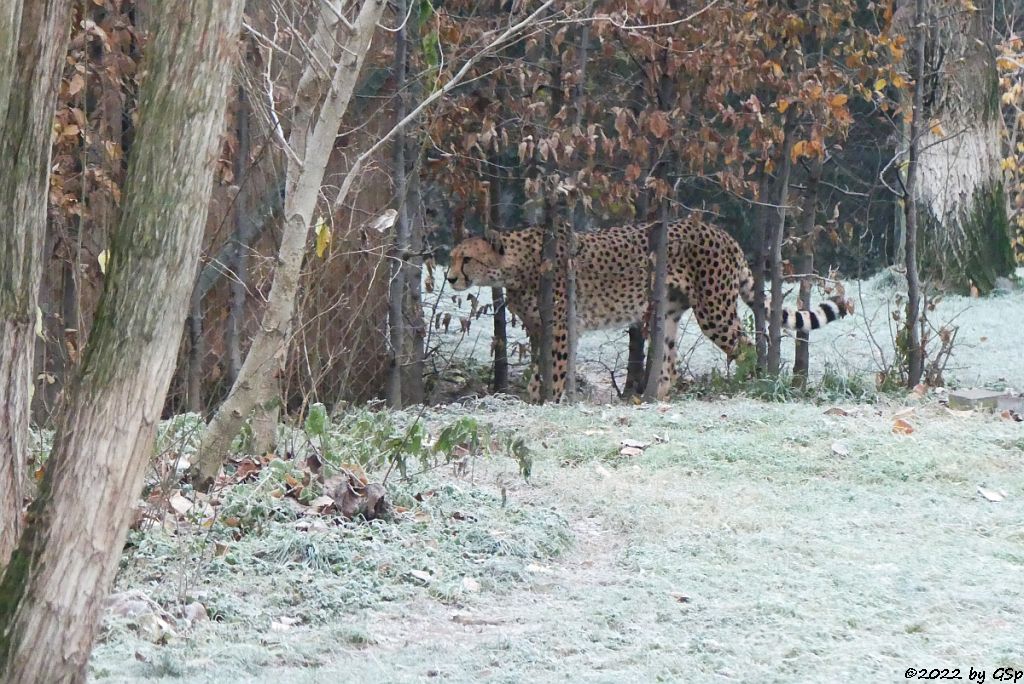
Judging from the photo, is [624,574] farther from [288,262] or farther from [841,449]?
[841,449]

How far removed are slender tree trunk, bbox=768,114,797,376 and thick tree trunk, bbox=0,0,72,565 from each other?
576 cm

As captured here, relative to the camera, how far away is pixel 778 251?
8.09m

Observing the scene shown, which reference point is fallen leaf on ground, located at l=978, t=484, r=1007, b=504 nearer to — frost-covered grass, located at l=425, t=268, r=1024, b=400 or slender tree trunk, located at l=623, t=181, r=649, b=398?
frost-covered grass, located at l=425, t=268, r=1024, b=400

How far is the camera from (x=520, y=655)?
10.1ft

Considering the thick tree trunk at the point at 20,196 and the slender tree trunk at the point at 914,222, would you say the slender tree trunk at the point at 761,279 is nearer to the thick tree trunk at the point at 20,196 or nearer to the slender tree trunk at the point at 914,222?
the slender tree trunk at the point at 914,222

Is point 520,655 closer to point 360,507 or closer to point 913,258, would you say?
point 360,507

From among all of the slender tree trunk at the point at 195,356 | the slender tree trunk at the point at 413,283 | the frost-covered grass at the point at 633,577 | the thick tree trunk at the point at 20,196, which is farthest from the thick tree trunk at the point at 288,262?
the slender tree trunk at the point at 413,283

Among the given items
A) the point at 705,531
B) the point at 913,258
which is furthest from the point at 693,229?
the point at 705,531

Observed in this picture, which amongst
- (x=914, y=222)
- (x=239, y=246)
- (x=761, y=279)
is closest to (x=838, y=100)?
(x=914, y=222)

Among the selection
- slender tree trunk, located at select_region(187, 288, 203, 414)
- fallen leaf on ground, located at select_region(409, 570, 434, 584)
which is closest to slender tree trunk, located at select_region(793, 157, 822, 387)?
slender tree trunk, located at select_region(187, 288, 203, 414)

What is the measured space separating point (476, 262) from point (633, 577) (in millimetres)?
5371

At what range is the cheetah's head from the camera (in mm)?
8938

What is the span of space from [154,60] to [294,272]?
6.12 ft

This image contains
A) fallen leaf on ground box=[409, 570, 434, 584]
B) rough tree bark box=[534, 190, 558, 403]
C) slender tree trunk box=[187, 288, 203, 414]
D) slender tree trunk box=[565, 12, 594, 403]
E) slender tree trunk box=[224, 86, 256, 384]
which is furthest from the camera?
rough tree bark box=[534, 190, 558, 403]
